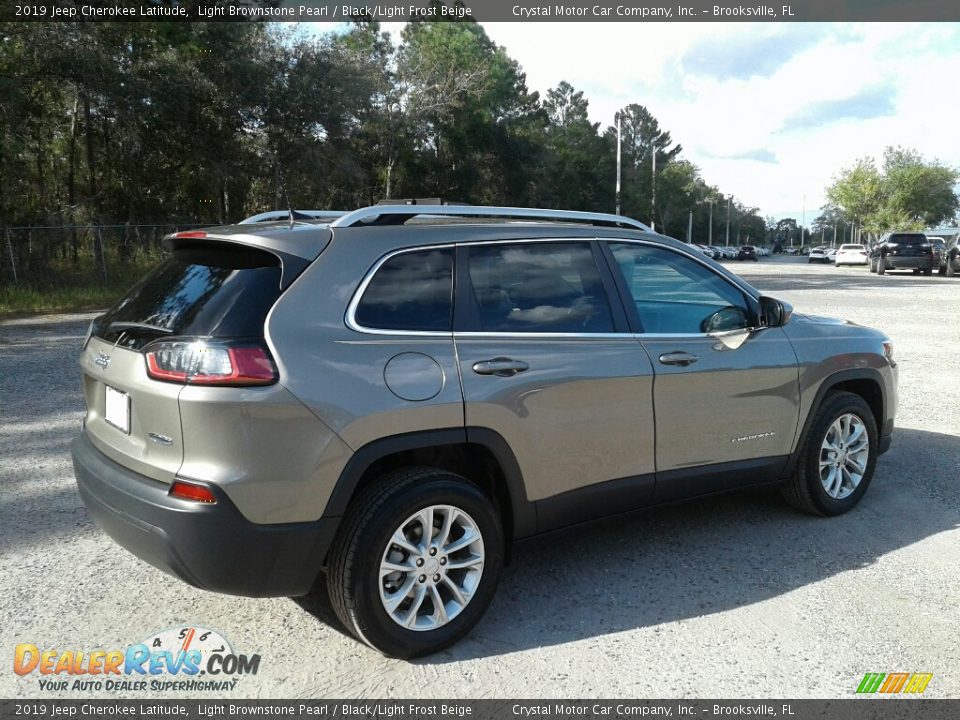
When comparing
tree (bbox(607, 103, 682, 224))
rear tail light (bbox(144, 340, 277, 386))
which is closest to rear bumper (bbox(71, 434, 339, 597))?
rear tail light (bbox(144, 340, 277, 386))

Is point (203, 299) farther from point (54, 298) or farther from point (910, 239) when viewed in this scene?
point (910, 239)

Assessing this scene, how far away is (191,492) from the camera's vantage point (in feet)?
9.33

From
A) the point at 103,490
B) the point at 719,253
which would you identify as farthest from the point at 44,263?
the point at 719,253

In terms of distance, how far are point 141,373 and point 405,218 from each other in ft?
4.10

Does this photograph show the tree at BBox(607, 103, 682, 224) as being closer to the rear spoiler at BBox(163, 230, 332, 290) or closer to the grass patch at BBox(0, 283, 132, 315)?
the grass patch at BBox(0, 283, 132, 315)

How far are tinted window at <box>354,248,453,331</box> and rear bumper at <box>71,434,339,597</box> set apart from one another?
815 millimetres

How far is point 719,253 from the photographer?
70688 millimetres

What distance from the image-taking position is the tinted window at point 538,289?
3492 millimetres

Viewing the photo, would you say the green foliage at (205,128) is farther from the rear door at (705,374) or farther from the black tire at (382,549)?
the black tire at (382,549)

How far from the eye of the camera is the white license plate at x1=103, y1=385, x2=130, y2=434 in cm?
313

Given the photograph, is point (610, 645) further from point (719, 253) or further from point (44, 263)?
point (719, 253)

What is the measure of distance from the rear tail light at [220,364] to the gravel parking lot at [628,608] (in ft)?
3.83

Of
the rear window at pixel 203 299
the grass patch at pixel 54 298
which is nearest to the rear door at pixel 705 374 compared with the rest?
the rear window at pixel 203 299

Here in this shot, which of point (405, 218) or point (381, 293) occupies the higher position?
point (405, 218)
